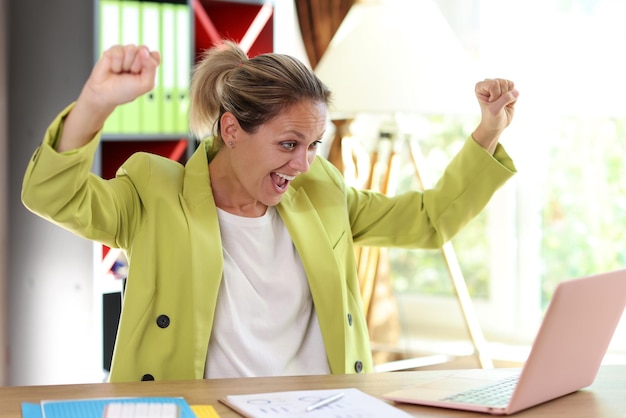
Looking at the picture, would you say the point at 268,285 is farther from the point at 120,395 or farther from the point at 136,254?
the point at 120,395

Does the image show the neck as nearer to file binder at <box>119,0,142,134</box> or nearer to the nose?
the nose

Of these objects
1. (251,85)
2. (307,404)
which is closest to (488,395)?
(307,404)

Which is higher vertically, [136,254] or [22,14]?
[22,14]

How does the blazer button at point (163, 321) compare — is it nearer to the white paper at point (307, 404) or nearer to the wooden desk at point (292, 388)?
the wooden desk at point (292, 388)

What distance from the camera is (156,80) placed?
309cm

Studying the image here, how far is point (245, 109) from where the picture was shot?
6.14ft

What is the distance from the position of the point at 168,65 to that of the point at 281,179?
1.35 m

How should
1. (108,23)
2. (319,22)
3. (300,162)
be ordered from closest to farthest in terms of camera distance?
(300,162), (108,23), (319,22)

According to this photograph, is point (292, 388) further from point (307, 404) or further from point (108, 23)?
point (108, 23)

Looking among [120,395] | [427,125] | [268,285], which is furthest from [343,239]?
[427,125]

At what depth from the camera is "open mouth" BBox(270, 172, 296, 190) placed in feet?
6.15

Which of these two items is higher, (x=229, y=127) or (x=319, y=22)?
(x=319, y=22)

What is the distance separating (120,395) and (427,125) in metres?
2.88

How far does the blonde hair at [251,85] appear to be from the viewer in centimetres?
185
